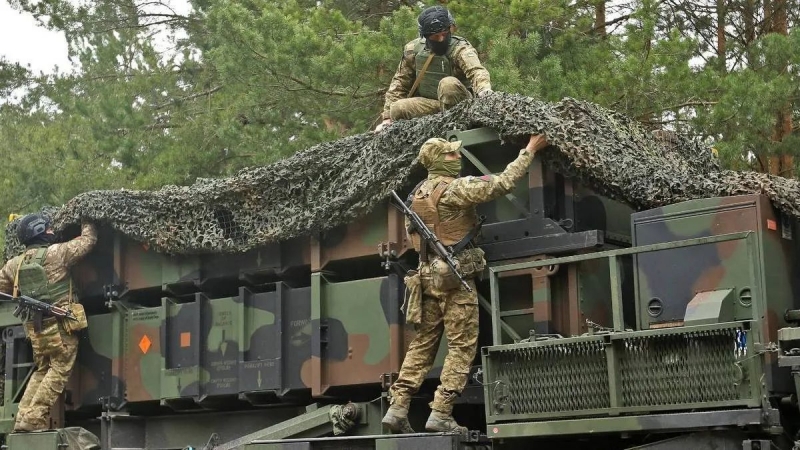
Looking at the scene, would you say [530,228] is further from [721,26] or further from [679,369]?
[721,26]

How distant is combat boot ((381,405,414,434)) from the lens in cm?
787

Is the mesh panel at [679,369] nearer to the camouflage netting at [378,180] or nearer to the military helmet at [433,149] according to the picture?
the camouflage netting at [378,180]

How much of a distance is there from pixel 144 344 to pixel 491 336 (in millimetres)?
3188

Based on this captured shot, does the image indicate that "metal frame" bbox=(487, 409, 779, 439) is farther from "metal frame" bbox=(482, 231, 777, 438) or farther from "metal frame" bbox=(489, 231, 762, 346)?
"metal frame" bbox=(489, 231, 762, 346)

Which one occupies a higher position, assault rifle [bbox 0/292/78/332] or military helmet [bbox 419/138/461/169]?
military helmet [bbox 419/138/461/169]

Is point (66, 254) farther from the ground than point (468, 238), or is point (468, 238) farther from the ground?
point (66, 254)

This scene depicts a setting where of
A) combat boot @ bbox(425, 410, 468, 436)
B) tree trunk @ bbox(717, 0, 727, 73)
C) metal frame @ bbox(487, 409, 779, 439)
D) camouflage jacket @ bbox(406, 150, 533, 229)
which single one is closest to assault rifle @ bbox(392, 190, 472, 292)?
camouflage jacket @ bbox(406, 150, 533, 229)

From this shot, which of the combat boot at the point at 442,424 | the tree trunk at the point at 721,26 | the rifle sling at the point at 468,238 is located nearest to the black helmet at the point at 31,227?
the rifle sling at the point at 468,238

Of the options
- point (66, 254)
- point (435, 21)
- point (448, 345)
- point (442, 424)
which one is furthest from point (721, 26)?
point (442, 424)

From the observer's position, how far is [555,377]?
7.12 meters

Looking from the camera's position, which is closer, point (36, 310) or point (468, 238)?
point (468, 238)

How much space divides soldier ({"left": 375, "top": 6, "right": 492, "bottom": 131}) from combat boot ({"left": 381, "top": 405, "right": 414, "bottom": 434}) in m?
2.01

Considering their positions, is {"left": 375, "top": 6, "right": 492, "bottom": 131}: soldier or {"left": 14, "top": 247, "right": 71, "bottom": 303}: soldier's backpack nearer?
{"left": 375, "top": 6, "right": 492, "bottom": 131}: soldier

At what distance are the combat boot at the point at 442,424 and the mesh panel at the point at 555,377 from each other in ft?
1.64
